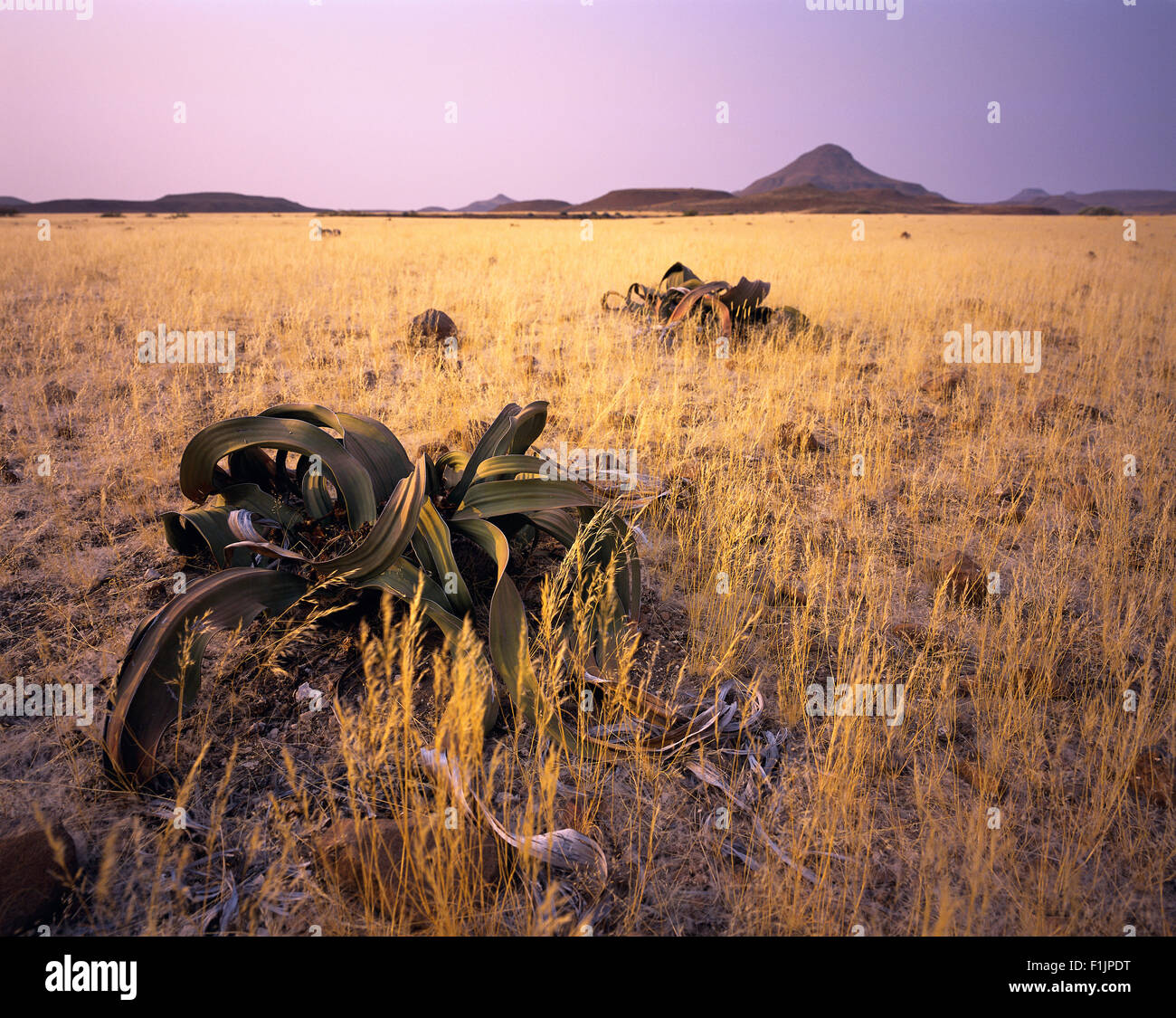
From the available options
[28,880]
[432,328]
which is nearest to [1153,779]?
[28,880]

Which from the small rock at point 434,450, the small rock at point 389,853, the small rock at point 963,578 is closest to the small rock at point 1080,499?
the small rock at point 963,578

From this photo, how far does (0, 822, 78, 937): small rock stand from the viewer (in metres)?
1.49

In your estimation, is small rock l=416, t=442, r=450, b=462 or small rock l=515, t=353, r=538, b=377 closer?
small rock l=416, t=442, r=450, b=462

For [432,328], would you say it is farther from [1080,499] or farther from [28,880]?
[28,880]

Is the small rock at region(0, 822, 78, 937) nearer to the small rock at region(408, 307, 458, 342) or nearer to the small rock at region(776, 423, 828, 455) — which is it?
the small rock at region(776, 423, 828, 455)

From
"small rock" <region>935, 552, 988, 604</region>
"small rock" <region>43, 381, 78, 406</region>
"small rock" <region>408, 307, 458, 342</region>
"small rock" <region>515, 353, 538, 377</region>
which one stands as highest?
"small rock" <region>408, 307, 458, 342</region>

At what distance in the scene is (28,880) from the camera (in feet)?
5.04

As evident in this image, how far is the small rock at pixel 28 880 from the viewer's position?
1.49m

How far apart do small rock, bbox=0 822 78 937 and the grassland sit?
0.07 meters

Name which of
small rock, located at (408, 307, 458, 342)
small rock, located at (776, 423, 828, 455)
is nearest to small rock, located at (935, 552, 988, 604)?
small rock, located at (776, 423, 828, 455)

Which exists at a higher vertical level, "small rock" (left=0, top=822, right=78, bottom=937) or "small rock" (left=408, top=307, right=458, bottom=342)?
"small rock" (left=408, top=307, right=458, bottom=342)

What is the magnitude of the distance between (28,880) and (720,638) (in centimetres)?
215

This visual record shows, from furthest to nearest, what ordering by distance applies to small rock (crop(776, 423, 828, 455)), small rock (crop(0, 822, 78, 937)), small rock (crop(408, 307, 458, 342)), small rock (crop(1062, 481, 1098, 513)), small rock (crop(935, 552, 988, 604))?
small rock (crop(408, 307, 458, 342)) → small rock (crop(776, 423, 828, 455)) → small rock (crop(1062, 481, 1098, 513)) → small rock (crop(935, 552, 988, 604)) → small rock (crop(0, 822, 78, 937))

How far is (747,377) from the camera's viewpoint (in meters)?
5.46
